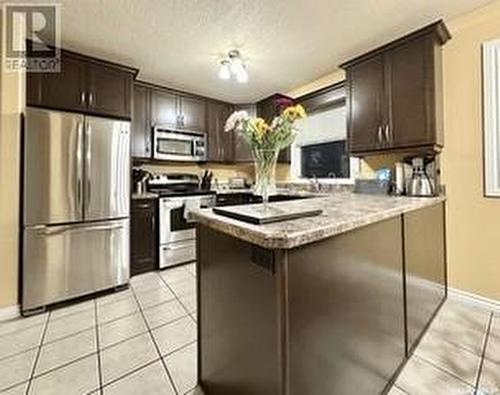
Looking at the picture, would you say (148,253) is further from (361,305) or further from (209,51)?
(361,305)

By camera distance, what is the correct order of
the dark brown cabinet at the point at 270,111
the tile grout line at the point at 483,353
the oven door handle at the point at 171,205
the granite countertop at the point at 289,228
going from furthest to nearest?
the dark brown cabinet at the point at 270,111
the oven door handle at the point at 171,205
the tile grout line at the point at 483,353
the granite countertop at the point at 289,228

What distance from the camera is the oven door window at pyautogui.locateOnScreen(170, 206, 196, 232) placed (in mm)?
3678

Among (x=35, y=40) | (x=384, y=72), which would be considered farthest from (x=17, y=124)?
(x=384, y=72)

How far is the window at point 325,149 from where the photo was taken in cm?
361

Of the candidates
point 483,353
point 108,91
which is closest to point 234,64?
point 108,91

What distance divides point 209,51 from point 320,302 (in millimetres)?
2727

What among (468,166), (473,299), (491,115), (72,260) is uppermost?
(491,115)

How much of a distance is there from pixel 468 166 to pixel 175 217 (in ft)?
10.3

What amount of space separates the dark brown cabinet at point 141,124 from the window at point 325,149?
2.00m

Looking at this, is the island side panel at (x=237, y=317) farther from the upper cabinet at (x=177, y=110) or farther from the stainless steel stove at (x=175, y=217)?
the upper cabinet at (x=177, y=110)

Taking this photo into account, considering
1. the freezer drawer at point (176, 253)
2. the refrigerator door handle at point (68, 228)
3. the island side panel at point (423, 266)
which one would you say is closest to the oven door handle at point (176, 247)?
the freezer drawer at point (176, 253)

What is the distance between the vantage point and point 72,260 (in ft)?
8.68

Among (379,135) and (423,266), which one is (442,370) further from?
(379,135)

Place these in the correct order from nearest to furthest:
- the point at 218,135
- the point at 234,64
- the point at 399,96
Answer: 1. the point at 399,96
2. the point at 234,64
3. the point at 218,135
